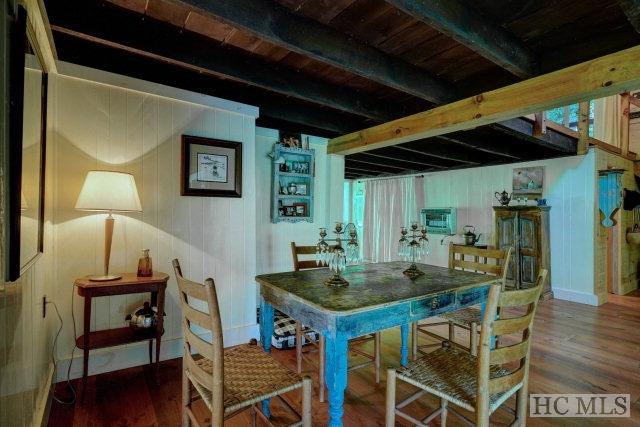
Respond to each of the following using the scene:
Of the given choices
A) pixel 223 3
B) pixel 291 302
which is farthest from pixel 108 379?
pixel 223 3

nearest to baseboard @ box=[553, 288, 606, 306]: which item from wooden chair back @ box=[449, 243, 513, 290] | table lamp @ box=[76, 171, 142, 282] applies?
wooden chair back @ box=[449, 243, 513, 290]

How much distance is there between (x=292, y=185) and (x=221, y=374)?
274cm

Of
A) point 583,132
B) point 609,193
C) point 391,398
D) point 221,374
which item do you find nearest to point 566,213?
point 609,193

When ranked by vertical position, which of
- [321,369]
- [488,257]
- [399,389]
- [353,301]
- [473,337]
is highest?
[488,257]

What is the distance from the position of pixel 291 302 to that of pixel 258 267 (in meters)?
2.16

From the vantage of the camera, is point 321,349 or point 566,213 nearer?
point 321,349

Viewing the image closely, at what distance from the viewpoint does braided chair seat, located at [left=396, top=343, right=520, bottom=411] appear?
4.57 ft

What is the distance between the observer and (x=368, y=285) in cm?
190

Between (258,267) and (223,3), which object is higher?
(223,3)

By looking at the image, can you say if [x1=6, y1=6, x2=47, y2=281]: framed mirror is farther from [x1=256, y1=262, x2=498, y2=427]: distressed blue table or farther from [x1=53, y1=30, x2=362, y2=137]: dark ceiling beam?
[x1=256, y1=262, x2=498, y2=427]: distressed blue table

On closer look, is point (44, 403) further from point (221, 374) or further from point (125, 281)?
point (221, 374)

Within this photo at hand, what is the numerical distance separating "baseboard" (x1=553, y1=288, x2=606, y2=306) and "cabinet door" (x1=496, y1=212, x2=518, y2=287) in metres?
0.65

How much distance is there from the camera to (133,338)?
88.7 inches

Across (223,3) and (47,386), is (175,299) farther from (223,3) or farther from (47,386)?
(223,3)
